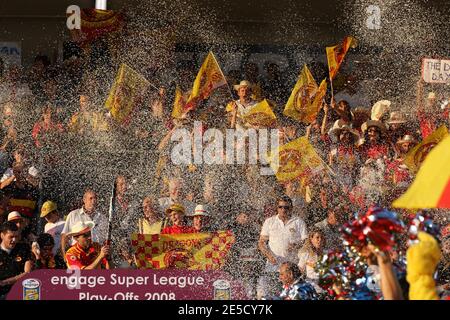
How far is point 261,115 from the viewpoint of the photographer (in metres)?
11.4

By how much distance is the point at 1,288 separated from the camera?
31.9 ft

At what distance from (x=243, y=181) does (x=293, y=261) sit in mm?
1112

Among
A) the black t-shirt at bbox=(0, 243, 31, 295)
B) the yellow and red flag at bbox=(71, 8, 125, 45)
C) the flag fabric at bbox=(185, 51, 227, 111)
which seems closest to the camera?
the black t-shirt at bbox=(0, 243, 31, 295)

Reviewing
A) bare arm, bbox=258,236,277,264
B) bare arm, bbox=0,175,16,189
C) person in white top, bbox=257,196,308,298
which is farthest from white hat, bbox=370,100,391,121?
bare arm, bbox=0,175,16,189

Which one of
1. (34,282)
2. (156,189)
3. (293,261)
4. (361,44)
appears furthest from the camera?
(361,44)

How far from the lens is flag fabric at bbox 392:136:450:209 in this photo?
21.2 feet

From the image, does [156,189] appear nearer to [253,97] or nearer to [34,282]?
[253,97]

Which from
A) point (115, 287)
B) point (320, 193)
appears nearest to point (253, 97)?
point (320, 193)

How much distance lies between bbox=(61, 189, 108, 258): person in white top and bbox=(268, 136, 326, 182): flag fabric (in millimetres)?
1567

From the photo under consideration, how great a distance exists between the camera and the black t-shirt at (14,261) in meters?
9.86

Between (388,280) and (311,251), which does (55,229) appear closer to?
(311,251)

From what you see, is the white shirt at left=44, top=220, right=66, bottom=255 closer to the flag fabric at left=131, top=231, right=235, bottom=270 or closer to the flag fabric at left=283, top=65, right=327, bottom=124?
the flag fabric at left=131, top=231, right=235, bottom=270

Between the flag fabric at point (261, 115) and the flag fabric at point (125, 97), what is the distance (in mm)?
1016

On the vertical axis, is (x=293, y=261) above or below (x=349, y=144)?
below
